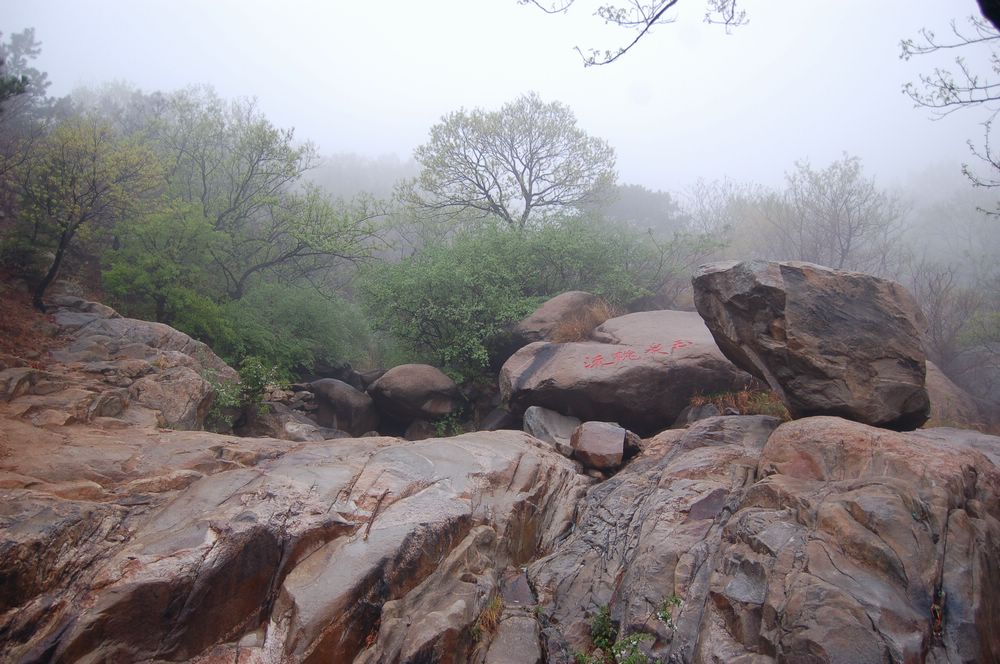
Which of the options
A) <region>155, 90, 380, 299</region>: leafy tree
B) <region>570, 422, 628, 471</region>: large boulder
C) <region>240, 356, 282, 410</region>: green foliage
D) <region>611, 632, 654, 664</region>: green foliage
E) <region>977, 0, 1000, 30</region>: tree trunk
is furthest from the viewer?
<region>155, 90, 380, 299</region>: leafy tree

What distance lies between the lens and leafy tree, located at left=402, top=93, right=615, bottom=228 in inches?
707

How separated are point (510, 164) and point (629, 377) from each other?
11.6 metres

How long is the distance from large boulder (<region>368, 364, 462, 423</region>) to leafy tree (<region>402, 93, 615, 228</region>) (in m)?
7.31

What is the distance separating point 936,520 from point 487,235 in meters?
11.5

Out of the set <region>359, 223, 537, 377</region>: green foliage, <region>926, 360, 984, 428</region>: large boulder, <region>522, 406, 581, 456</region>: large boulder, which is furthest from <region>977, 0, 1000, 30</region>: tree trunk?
<region>359, 223, 537, 377</region>: green foliage

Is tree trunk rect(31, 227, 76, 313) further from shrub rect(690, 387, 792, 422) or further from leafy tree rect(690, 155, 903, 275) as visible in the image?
leafy tree rect(690, 155, 903, 275)

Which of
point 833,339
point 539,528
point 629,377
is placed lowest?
point 539,528

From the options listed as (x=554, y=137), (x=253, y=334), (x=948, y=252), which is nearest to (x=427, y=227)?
(x=554, y=137)

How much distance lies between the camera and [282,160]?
1636 cm

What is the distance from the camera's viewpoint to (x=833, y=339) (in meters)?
6.02

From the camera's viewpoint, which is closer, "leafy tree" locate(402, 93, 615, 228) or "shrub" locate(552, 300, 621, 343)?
"shrub" locate(552, 300, 621, 343)

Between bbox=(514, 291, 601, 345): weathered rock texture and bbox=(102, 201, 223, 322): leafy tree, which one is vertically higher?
bbox=(102, 201, 223, 322): leafy tree

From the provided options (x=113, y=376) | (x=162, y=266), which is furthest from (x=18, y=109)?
(x=113, y=376)

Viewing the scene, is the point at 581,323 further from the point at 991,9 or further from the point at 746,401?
the point at 991,9
